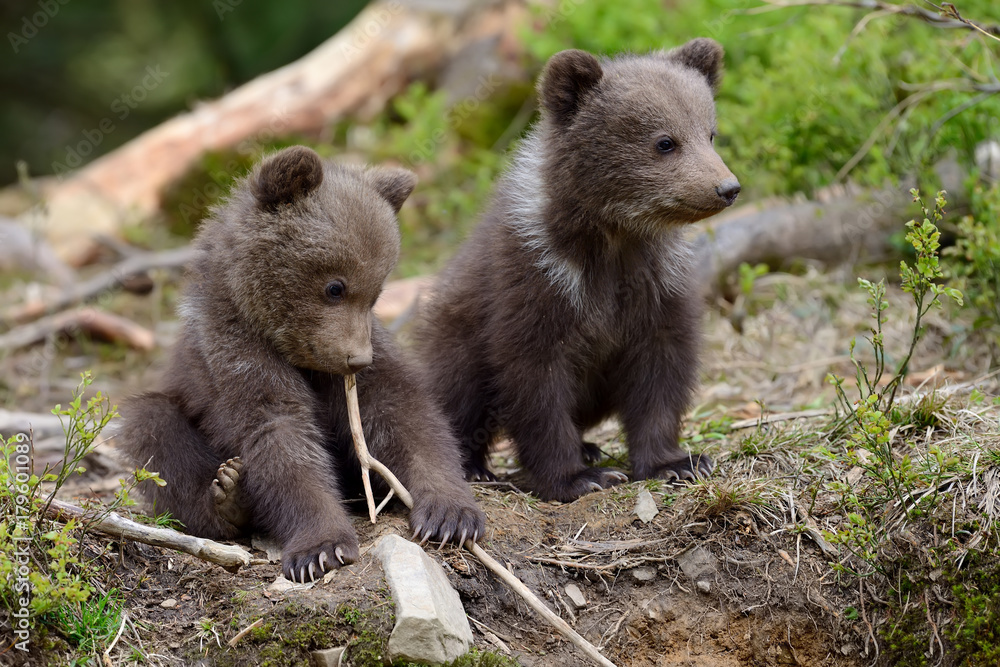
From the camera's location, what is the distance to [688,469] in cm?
519

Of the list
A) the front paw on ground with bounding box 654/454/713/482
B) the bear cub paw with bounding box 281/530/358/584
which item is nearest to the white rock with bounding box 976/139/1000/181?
the front paw on ground with bounding box 654/454/713/482

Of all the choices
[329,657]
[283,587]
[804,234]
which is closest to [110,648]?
[283,587]

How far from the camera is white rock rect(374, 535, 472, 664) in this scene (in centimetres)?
386

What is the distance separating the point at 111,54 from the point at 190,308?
48.8 feet

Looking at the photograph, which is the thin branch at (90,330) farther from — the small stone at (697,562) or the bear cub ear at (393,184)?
the small stone at (697,562)

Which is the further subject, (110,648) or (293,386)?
(293,386)

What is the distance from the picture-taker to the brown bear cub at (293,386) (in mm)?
4438

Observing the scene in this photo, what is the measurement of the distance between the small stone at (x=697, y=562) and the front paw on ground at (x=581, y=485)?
0.66 meters

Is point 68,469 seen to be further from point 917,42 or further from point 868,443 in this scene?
point 917,42

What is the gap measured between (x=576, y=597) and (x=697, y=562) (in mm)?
597

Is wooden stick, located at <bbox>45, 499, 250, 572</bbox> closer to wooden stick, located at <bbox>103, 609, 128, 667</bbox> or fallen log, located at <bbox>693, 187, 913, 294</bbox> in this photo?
wooden stick, located at <bbox>103, 609, 128, 667</bbox>

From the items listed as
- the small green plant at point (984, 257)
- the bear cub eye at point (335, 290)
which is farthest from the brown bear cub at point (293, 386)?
the small green plant at point (984, 257)

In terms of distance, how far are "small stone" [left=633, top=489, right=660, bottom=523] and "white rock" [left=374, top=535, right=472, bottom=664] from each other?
3.71 feet

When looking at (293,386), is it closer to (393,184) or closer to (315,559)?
(315,559)
